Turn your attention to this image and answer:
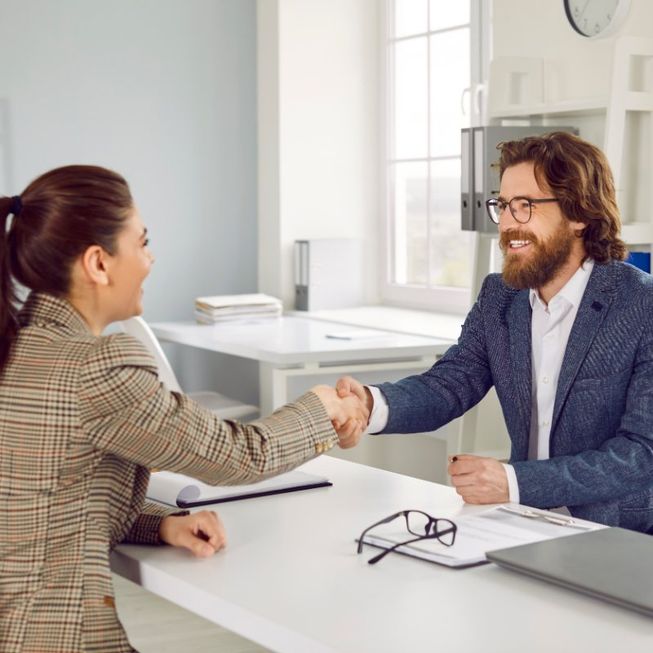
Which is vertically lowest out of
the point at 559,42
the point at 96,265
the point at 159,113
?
the point at 96,265

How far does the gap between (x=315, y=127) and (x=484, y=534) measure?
352cm

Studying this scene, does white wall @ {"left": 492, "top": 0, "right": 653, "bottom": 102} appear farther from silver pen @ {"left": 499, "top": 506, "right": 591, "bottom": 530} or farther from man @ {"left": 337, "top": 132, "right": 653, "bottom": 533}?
silver pen @ {"left": 499, "top": 506, "right": 591, "bottom": 530}

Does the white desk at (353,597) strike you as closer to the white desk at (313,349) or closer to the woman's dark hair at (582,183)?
the woman's dark hair at (582,183)

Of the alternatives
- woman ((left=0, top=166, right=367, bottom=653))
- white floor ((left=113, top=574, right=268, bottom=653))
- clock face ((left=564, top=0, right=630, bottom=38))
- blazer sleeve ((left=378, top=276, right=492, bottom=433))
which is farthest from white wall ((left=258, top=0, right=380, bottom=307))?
woman ((left=0, top=166, right=367, bottom=653))

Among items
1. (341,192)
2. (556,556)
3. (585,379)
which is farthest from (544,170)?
(341,192)

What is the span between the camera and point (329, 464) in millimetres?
2113

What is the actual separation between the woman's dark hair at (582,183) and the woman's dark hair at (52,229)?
38.5 inches

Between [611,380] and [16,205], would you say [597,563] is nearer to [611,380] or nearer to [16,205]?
[611,380]

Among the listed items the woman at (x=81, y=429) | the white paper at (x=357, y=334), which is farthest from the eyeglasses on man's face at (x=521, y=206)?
the white paper at (x=357, y=334)

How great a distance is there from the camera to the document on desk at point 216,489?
1.83m

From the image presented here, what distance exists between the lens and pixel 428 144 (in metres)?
4.80

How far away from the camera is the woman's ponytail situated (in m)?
1.45

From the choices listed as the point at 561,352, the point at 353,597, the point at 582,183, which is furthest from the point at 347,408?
the point at 582,183

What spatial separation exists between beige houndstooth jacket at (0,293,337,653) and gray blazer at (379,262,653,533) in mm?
709
